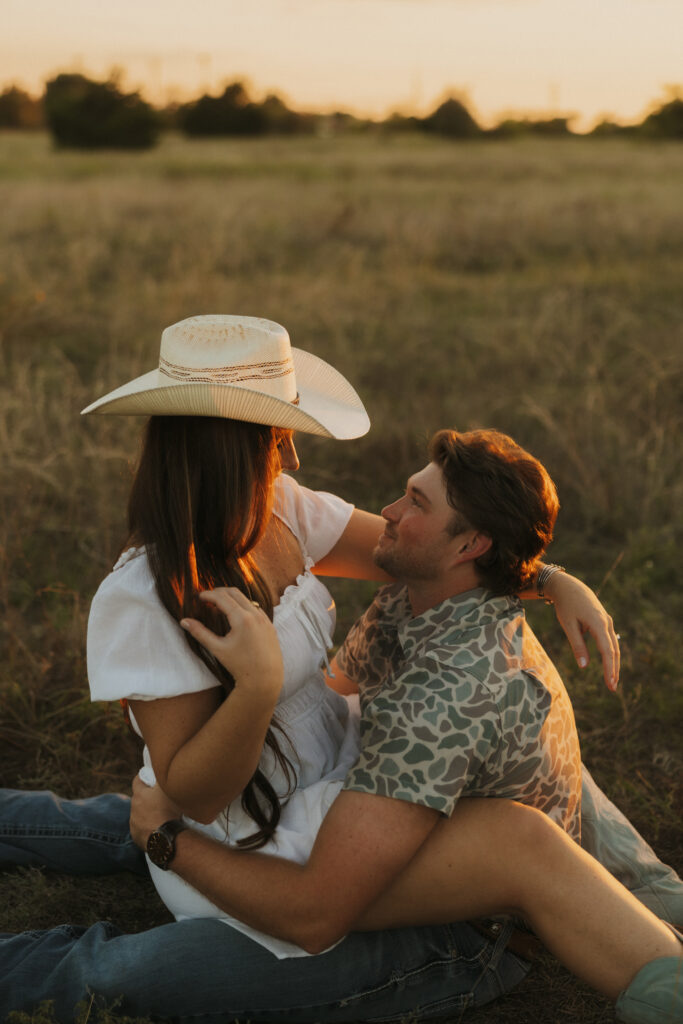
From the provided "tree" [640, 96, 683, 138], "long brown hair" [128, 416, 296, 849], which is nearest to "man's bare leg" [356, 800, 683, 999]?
"long brown hair" [128, 416, 296, 849]

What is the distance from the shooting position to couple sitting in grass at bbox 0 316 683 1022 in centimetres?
200

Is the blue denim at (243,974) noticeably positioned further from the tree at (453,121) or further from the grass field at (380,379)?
the tree at (453,121)

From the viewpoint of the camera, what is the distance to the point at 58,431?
18.1 ft

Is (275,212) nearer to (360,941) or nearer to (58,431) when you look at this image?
(58,431)

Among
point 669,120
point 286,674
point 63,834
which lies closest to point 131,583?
point 286,674

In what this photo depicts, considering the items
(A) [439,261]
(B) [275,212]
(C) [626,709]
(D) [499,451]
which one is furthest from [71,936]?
(B) [275,212]

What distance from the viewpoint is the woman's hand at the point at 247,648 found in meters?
1.86

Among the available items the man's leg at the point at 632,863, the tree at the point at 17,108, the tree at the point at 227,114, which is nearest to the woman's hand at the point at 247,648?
the man's leg at the point at 632,863

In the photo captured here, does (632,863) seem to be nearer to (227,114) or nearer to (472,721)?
(472,721)

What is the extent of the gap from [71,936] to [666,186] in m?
16.3

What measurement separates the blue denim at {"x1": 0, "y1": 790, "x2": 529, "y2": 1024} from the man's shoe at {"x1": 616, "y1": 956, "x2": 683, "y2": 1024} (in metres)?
0.37

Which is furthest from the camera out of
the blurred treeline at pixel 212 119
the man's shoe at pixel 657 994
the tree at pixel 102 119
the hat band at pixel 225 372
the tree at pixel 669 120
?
the tree at pixel 669 120

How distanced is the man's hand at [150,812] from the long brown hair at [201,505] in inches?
7.7

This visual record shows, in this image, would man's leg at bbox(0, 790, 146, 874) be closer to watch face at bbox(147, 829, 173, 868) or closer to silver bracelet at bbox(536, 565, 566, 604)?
watch face at bbox(147, 829, 173, 868)
